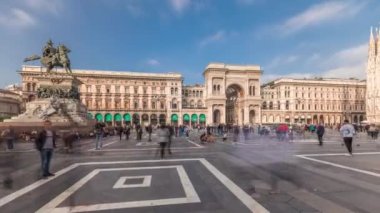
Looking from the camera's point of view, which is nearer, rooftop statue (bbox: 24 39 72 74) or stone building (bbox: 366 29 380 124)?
rooftop statue (bbox: 24 39 72 74)

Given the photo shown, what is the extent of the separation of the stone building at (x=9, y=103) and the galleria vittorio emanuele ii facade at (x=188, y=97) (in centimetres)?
339

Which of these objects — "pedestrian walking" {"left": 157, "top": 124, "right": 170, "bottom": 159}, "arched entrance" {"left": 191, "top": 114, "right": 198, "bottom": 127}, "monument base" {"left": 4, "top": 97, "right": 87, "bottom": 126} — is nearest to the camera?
"pedestrian walking" {"left": 157, "top": 124, "right": 170, "bottom": 159}

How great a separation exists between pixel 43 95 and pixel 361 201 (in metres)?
36.5

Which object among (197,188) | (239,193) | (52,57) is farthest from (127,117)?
(239,193)

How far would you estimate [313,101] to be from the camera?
4481 inches

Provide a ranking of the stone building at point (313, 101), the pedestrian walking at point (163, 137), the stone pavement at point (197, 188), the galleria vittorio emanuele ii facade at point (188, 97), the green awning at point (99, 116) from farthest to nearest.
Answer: the stone building at point (313, 101) → the galleria vittorio emanuele ii facade at point (188, 97) → the green awning at point (99, 116) → the pedestrian walking at point (163, 137) → the stone pavement at point (197, 188)

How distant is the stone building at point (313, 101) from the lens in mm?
110812

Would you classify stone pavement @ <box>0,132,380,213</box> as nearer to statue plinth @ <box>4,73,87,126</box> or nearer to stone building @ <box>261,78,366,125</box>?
statue plinth @ <box>4,73,87,126</box>

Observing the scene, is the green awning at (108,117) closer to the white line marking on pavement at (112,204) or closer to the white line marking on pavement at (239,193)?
the white line marking on pavement at (239,193)

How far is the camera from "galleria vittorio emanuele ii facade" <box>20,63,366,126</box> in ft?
313

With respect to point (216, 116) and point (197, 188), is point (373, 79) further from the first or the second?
point (197, 188)

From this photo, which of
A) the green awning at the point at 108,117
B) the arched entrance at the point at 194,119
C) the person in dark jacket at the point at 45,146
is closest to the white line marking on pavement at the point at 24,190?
the person in dark jacket at the point at 45,146

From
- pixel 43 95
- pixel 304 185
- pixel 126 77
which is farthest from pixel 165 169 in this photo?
pixel 126 77

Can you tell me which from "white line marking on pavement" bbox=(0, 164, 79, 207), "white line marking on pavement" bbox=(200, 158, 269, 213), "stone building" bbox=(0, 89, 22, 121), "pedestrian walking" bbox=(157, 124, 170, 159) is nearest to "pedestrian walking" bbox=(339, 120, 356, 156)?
"white line marking on pavement" bbox=(200, 158, 269, 213)
